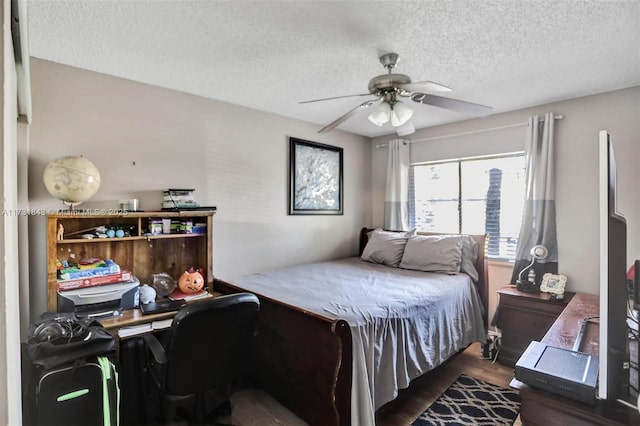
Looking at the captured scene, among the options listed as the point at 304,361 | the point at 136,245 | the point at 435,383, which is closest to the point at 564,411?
the point at 304,361

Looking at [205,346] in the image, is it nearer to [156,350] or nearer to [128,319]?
[156,350]

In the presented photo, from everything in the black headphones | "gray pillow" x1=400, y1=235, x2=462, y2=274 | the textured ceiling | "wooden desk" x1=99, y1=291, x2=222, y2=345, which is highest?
the textured ceiling

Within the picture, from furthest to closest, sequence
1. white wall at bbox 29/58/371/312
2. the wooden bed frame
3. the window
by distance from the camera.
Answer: the window < white wall at bbox 29/58/371/312 < the wooden bed frame

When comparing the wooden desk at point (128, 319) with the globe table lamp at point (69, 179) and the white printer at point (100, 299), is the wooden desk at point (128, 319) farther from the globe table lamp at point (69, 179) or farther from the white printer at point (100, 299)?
the globe table lamp at point (69, 179)

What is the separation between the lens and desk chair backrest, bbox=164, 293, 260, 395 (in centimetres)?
155

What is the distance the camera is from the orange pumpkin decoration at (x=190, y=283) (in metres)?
2.41

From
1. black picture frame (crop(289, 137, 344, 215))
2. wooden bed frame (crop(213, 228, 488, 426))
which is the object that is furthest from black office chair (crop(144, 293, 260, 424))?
black picture frame (crop(289, 137, 344, 215))

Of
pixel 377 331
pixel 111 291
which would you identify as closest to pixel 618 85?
pixel 377 331

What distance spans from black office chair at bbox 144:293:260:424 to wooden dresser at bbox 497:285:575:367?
235cm

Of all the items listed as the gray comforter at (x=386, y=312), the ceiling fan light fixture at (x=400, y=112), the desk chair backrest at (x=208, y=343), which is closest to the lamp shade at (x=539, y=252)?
the gray comforter at (x=386, y=312)

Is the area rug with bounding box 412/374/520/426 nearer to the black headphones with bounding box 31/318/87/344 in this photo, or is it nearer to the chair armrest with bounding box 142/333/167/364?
the chair armrest with bounding box 142/333/167/364

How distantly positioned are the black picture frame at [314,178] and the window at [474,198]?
0.97 metres

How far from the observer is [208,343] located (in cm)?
164

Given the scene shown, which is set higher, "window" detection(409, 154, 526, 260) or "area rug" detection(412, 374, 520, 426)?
"window" detection(409, 154, 526, 260)
